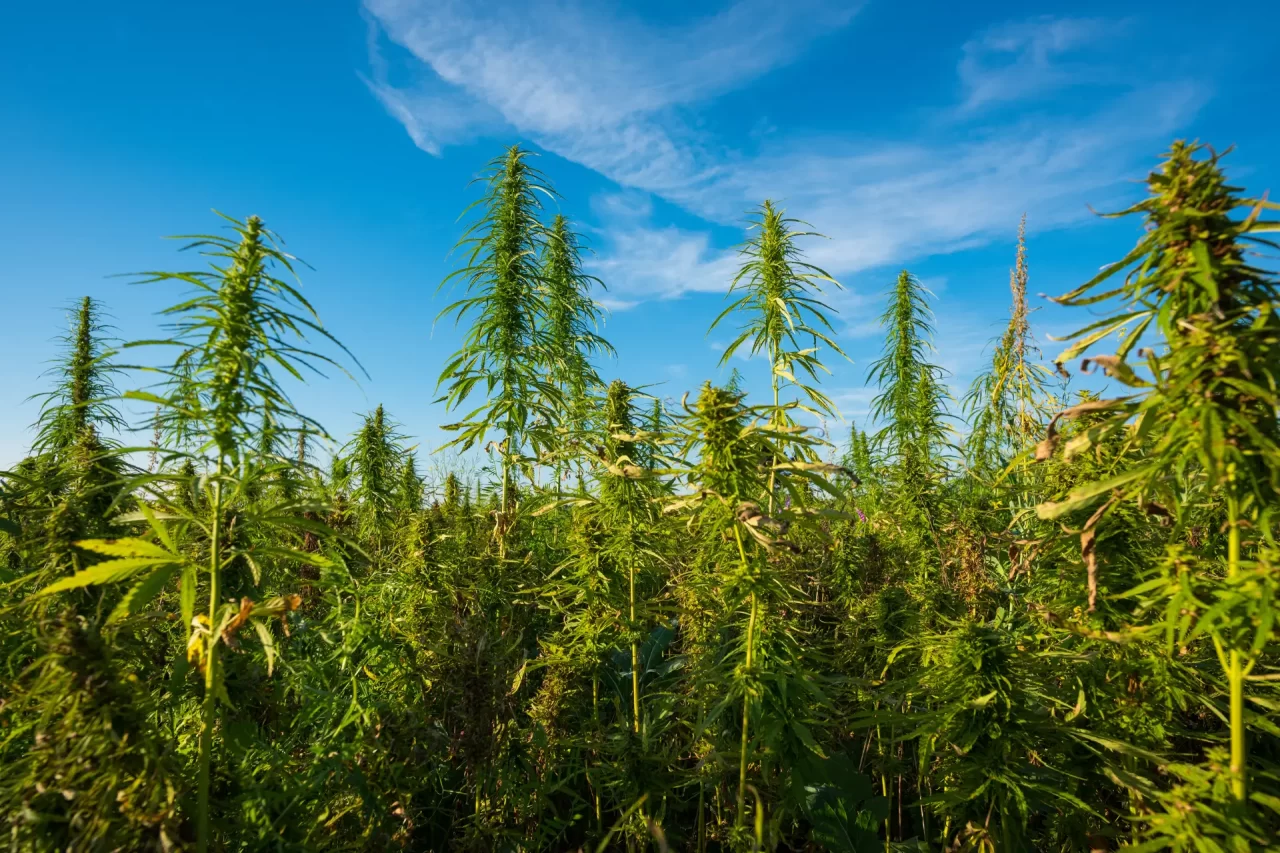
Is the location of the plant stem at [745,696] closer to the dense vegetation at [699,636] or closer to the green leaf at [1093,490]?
the dense vegetation at [699,636]

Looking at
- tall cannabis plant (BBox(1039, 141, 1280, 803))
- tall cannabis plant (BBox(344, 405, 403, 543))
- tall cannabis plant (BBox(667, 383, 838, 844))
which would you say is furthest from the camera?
tall cannabis plant (BBox(344, 405, 403, 543))

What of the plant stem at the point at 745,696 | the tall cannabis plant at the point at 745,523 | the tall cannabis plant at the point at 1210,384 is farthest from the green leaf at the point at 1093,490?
the plant stem at the point at 745,696

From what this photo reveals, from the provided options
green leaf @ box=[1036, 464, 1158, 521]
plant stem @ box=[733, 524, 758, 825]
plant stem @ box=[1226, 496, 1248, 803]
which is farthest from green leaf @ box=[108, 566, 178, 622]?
plant stem @ box=[1226, 496, 1248, 803]

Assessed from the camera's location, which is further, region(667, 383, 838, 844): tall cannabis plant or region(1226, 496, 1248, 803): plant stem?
region(667, 383, 838, 844): tall cannabis plant

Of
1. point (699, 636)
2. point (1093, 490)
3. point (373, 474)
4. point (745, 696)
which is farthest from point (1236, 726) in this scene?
point (373, 474)

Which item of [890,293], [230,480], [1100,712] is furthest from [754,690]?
[890,293]

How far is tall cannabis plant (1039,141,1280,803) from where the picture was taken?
3.92ft

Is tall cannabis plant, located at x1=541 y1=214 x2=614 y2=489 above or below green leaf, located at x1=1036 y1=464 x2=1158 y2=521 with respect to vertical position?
above

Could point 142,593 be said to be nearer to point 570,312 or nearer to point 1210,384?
point 1210,384

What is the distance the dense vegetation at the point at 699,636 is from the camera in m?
1.31

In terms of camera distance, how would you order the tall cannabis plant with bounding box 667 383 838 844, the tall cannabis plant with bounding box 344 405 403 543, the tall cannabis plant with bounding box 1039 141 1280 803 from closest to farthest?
the tall cannabis plant with bounding box 1039 141 1280 803 < the tall cannabis plant with bounding box 667 383 838 844 < the tall cannabis plant with bounding box 344 405 403 543

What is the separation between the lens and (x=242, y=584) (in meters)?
1.98

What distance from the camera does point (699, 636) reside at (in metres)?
3.02

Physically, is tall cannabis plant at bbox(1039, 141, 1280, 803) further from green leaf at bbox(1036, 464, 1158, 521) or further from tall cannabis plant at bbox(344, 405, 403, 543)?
tall cannabis plant at bbox(344, 405, 403, 543)
